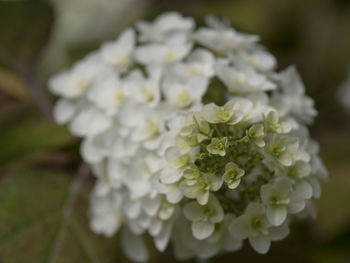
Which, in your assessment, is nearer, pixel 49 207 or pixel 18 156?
pixel 49 207

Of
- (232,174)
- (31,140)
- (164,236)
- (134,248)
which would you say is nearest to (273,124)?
(232,174)

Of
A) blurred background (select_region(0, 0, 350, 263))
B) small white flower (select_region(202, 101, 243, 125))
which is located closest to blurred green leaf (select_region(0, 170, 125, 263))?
blurred background (select_region(0, 0, 350, 263))

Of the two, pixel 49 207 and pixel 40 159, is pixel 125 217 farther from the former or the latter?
pixel 40 159

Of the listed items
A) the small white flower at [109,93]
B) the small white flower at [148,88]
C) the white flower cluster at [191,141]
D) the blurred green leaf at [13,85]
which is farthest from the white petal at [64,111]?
the blurred green leaf at [13,85]

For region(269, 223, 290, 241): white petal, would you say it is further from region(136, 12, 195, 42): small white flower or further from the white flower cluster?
region(136, 12, 195, 42): small white flower

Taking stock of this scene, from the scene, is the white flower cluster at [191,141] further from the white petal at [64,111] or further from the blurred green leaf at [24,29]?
the blurred green leaf at [24,29]

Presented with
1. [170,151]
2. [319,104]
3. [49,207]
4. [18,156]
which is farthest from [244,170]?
[319,104]
